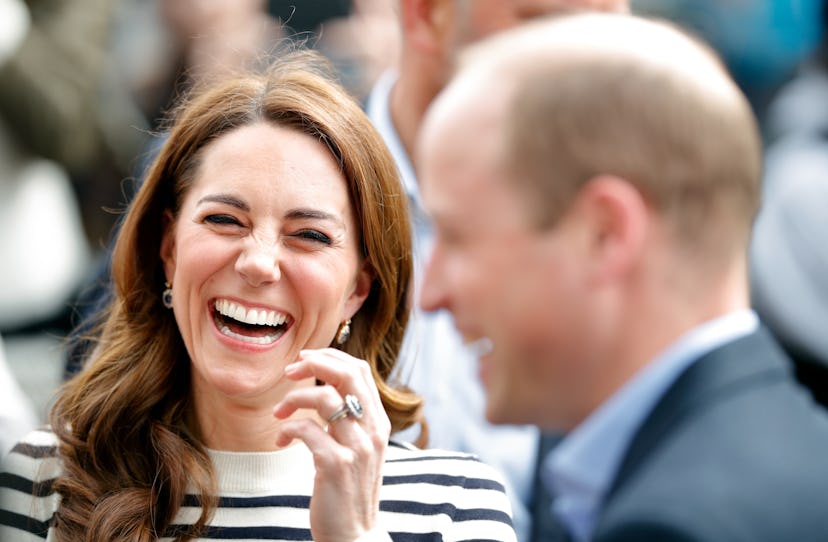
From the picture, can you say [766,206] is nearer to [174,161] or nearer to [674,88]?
[174,161]

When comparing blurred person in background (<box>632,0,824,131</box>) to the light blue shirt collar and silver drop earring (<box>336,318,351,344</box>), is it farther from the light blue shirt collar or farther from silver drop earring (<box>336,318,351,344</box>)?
the light blue shirt collar

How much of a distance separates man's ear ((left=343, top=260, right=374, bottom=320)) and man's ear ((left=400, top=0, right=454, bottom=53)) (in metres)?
0.80

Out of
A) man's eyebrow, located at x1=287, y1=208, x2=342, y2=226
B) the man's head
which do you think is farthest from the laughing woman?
the man's head

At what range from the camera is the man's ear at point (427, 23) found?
140 inches

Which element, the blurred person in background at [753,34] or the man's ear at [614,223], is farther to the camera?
the blurred person in background at [753,34]

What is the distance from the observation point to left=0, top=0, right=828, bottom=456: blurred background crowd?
4.05 meters

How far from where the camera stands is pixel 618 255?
1.78 m

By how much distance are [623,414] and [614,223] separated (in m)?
0.27

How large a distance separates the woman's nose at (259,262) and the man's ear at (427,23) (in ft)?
3.20

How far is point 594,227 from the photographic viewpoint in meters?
1.81

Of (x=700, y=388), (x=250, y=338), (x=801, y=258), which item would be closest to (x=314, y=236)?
(x=250, y=338)

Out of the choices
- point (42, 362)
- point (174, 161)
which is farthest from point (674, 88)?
point (42, 362)

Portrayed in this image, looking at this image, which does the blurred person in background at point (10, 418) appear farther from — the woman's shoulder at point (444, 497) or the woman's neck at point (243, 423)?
the woman's shoulder at point (444, 497)

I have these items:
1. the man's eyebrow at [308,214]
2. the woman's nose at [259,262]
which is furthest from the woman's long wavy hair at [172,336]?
the woman's nose at [259,262]
